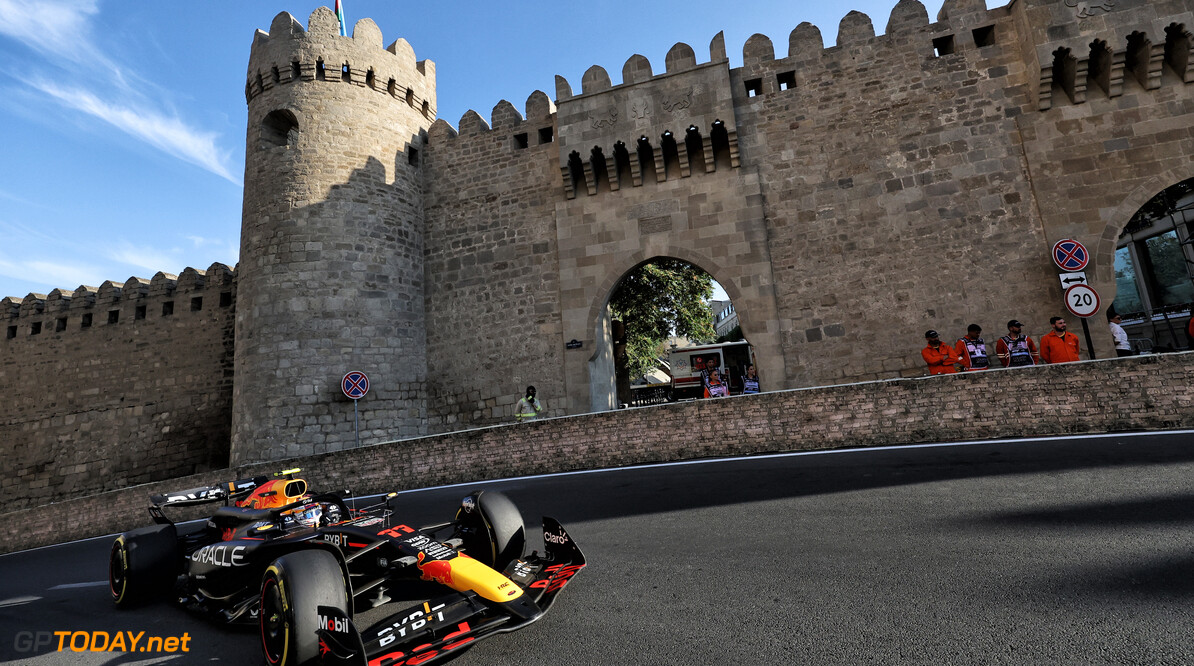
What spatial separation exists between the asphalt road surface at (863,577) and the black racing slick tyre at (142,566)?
0.17m

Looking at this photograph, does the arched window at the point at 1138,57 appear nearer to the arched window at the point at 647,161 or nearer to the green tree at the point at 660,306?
the arched window at the point at 647,161

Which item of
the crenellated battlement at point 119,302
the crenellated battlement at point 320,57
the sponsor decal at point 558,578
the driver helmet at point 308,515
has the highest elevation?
the crenellated battlement at point 320,57

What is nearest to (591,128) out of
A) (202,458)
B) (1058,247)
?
(1058,247)

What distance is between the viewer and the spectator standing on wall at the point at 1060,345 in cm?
810

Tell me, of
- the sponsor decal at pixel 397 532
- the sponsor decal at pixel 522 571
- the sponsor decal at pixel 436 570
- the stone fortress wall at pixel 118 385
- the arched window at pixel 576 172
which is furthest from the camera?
the stone fortress wall at pixel 118 385

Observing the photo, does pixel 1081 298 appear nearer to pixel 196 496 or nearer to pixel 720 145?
pixel 720 145

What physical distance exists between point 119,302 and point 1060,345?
919 inches

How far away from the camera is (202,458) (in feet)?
48.8

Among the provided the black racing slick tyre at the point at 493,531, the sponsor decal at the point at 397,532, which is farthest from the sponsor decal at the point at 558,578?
the sponsor decal at the point at 397,532

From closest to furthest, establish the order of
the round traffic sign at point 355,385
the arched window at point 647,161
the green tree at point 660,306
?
the round traffic sign at point 355,385 → the arched window at point 647,161 → the green tree at point 660,306

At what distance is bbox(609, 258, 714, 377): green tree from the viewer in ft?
65.0

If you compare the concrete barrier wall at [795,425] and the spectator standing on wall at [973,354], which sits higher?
the spectator standing on wall at [973,354]

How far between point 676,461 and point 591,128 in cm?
868

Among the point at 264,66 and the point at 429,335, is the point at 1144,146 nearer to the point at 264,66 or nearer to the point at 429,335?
A: the point at 429,335
